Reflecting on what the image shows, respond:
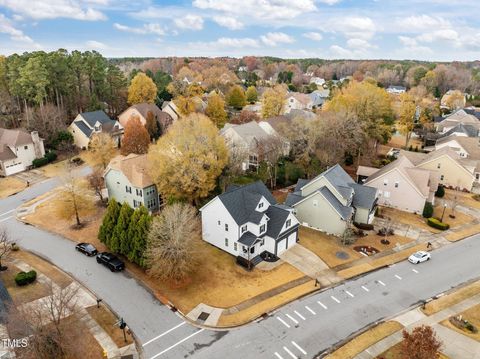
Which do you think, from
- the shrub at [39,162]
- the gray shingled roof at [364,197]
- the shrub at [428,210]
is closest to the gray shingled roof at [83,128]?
the shrub at [39,162]

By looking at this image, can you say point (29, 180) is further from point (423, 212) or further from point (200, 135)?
point (423, 212)

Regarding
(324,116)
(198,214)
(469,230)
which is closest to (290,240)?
(198,214)

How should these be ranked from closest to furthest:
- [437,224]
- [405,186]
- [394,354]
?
[394,354] → [437,224] → [405,186]

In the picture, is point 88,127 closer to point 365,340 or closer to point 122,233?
point 122,233

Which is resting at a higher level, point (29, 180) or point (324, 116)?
point (324, 116)

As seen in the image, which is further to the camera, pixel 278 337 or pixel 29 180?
pixel 29 180

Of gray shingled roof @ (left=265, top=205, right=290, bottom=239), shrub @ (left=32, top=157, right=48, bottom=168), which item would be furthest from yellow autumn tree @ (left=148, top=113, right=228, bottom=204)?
shrub @ (left=32, top=157, right=48, bottom=168)

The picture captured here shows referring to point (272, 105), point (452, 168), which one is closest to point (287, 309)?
point (452, 168)
